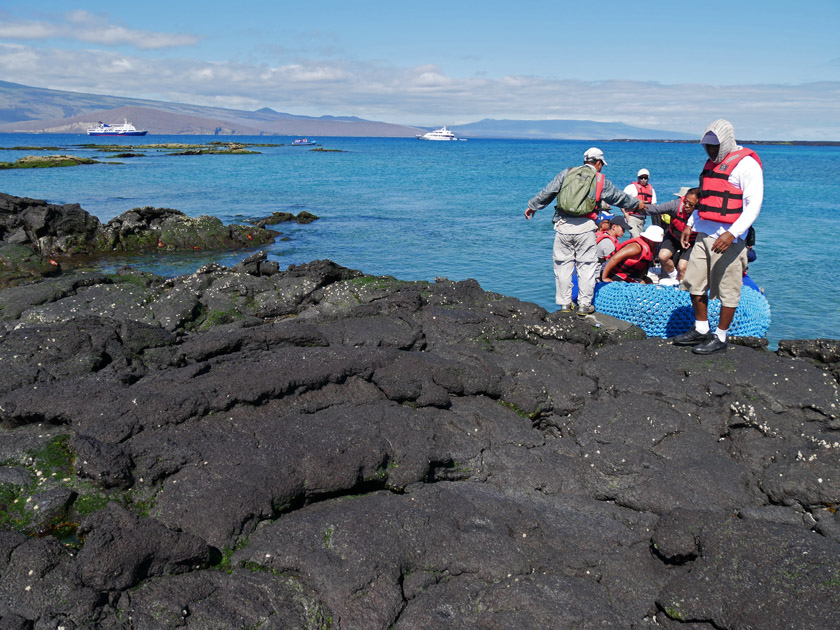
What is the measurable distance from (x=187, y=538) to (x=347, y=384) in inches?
98.7

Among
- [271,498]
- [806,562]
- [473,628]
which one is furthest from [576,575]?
[271,498]

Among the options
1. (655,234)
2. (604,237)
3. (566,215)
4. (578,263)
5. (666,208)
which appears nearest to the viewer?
(666,208)

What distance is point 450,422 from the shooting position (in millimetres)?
6004

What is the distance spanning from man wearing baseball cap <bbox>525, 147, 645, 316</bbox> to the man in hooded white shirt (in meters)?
1.90

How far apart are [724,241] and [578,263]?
128 inches

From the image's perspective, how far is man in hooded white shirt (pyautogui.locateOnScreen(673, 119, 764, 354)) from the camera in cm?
680

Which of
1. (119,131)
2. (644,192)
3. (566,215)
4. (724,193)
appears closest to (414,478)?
(724,193)

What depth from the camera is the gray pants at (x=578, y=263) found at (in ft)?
31.9

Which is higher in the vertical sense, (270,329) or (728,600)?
(270,329)

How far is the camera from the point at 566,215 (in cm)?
963

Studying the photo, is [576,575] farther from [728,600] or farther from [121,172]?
[121,172]

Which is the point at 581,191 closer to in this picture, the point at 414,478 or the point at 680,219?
the point at 680,219

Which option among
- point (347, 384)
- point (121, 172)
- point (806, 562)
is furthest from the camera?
point (121, 172)

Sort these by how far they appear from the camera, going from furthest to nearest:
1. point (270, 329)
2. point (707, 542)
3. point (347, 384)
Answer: point (270, 329) → point (347, 384) → point (707, 542)
